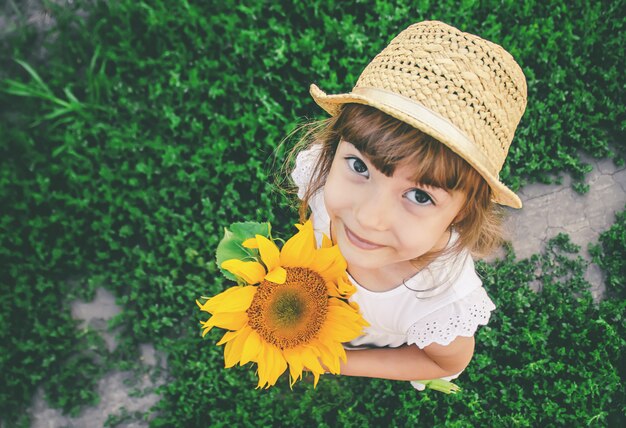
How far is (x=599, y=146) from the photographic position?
8.21 feet

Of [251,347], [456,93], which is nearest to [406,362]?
[251,347]

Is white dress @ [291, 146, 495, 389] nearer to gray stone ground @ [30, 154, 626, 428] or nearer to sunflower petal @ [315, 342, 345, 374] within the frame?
sunflower petal @ [315, 342, 345, 374]

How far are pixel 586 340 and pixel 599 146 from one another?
0.88m

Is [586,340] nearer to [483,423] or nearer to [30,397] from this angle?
[483,423]

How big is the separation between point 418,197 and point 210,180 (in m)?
1.48

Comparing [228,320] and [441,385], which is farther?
[441,385]

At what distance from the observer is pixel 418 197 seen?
1241mm

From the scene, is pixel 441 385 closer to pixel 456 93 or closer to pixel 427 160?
pixel 427 160

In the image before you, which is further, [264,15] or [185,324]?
[264,15]

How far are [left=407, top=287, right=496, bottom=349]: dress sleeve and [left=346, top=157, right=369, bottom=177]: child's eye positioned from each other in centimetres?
50

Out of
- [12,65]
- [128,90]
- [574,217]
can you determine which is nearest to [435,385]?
[574,217]

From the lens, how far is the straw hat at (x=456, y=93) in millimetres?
1118

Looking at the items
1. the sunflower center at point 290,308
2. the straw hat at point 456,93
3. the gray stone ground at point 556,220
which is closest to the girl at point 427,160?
the straw hat at point 456,93

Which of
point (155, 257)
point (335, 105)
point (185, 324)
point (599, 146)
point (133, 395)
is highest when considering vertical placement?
point (335, 105)
